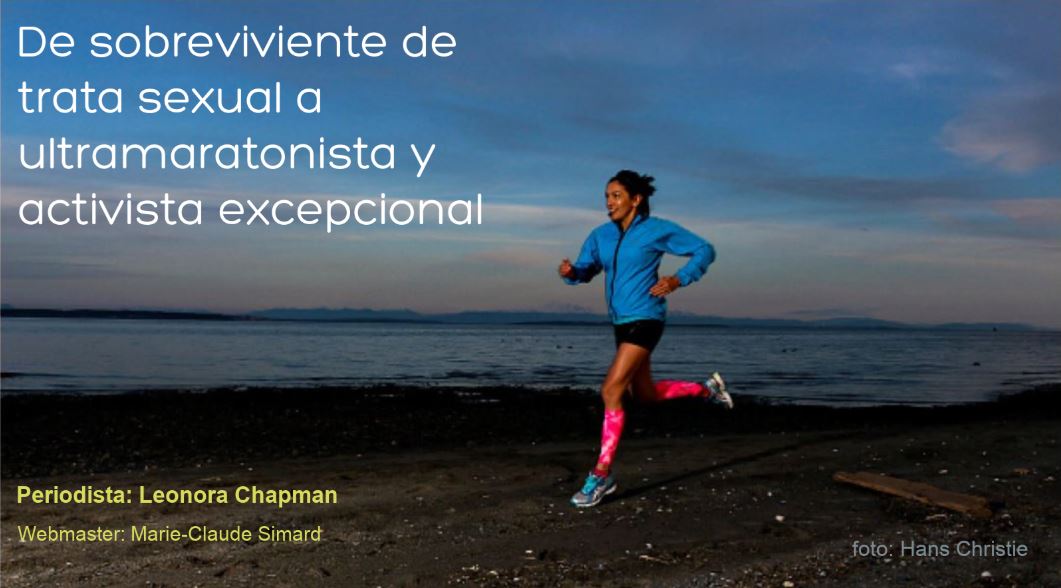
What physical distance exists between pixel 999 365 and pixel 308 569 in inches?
2229

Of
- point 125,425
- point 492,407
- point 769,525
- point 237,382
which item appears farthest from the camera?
point 237,382

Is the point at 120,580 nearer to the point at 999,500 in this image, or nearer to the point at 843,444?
the point at 999,500

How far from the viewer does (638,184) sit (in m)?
7.28

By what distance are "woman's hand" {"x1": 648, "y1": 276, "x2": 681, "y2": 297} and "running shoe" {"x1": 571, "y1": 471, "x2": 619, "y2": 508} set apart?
166cm

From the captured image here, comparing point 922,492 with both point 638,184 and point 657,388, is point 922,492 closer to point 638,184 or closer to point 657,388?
point 657,388

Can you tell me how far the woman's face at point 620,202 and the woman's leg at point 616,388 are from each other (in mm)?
1008

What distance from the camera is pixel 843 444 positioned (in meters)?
11.3

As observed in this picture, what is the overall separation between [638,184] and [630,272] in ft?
2.40

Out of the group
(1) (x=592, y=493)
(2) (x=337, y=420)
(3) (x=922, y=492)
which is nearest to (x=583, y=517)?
(1) (x=592, y=493)

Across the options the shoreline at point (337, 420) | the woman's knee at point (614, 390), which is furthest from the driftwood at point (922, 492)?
the shoreline at point (337, 420)

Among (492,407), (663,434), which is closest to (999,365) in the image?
(492,407)

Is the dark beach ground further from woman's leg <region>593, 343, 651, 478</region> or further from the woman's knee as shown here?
the woman's knee

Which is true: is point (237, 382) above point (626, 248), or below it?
below

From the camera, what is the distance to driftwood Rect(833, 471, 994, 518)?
22.9ft
